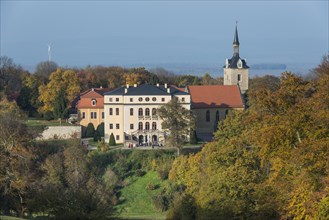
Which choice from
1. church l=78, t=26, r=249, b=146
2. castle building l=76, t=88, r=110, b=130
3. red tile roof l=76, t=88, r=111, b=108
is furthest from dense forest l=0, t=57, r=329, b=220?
red tile roof l=76, t=88, r=111, b=108

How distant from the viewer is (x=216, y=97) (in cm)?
5062

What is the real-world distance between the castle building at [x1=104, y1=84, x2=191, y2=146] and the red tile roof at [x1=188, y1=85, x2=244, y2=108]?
16.0 ft

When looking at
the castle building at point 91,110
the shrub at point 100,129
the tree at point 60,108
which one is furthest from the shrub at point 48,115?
the shrub at point 100,129

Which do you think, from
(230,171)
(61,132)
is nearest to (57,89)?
(61,132)

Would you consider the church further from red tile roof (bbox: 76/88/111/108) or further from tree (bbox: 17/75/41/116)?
tree (bbox: 17/75/41/116)

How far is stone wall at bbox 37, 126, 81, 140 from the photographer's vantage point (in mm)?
45156

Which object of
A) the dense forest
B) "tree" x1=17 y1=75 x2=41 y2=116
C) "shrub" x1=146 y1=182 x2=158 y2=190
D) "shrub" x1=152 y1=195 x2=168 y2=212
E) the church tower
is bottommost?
"shrub" x1=152 y1=195 x2=168 y2=212

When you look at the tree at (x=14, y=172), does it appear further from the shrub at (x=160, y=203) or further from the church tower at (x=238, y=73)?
the church tower at (x=238, y=73)

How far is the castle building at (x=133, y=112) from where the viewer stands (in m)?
44.7

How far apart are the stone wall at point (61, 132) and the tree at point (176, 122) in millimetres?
6866

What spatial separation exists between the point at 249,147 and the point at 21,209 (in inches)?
326

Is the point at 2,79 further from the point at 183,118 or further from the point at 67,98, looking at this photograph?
the point at 183,118

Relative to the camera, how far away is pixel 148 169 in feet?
127

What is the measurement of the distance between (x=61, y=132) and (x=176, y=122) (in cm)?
865
